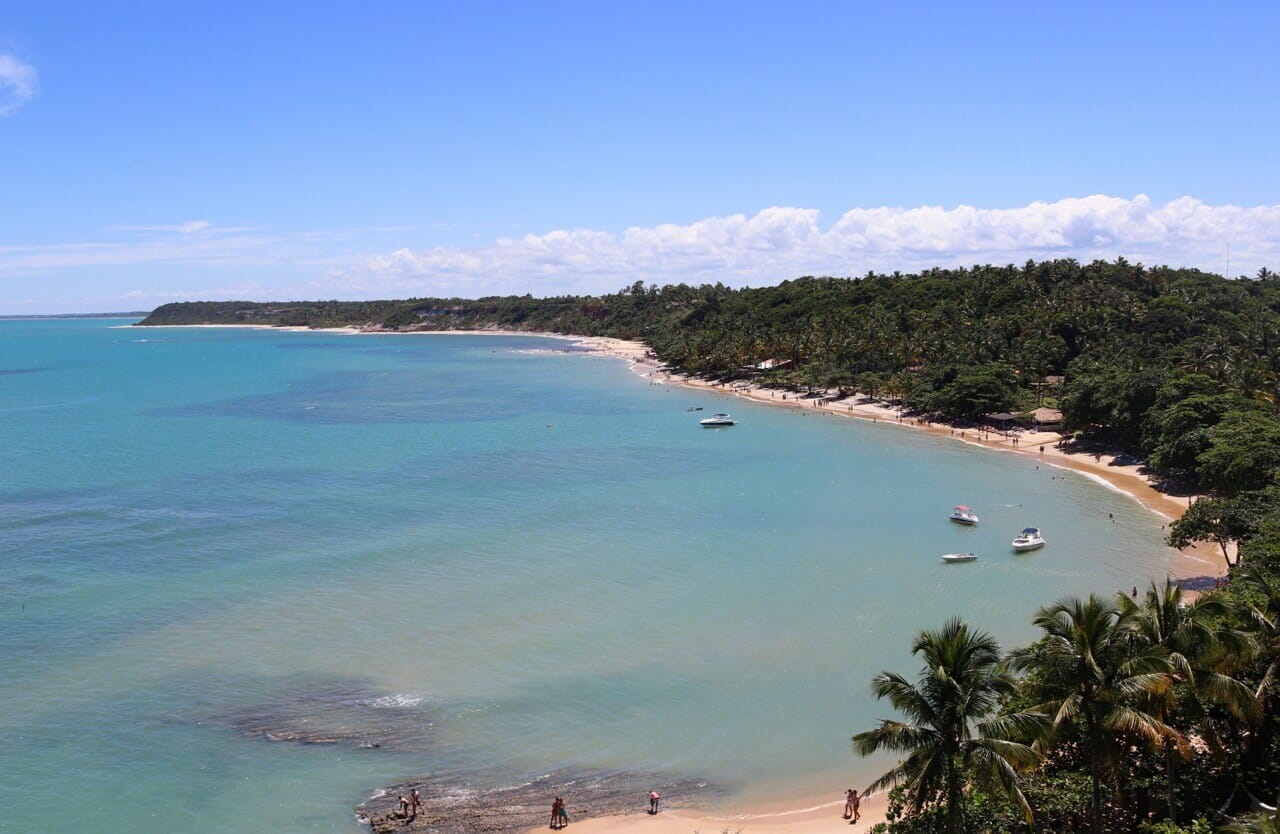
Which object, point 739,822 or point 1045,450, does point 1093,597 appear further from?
point 1045,450

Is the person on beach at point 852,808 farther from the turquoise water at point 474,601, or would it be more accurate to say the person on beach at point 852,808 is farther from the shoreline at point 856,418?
the turquoise water at point 474,601

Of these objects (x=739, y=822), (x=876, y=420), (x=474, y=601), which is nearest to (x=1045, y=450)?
(x=876, y=420)

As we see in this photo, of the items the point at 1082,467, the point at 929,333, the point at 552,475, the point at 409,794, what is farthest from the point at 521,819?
the point at 929,333

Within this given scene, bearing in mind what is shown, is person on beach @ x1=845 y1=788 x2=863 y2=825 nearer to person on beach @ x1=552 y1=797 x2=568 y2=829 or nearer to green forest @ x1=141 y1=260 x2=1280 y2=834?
green forest @ x1=141 y1=260 x2=1280 y2=834

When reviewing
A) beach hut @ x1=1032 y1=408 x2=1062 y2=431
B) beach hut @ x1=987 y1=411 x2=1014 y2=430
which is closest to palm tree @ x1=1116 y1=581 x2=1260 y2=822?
beach hut @ x1=1032 y1=408 x2=1062 y2=431

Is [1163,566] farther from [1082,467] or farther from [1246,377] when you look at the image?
[1246,377]
